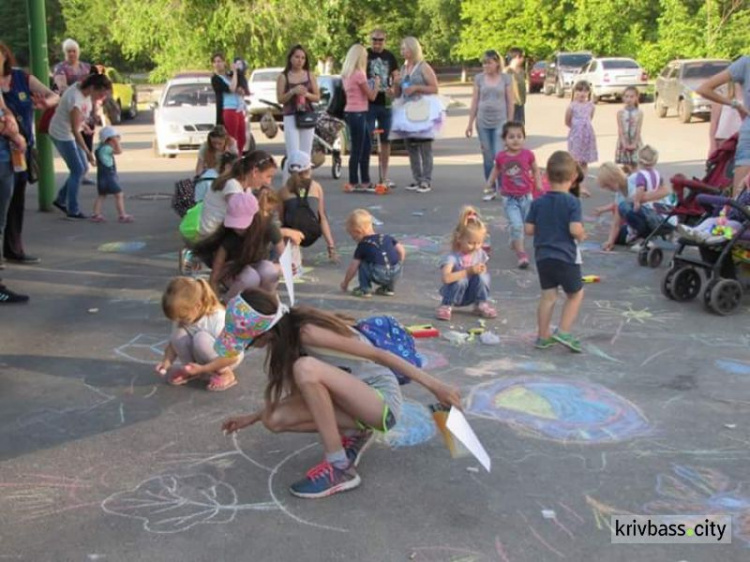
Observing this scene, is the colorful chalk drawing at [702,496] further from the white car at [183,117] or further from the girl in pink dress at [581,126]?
the white car at [183,117]

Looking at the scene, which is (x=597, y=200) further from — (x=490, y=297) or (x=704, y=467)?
(x=704, y=467)

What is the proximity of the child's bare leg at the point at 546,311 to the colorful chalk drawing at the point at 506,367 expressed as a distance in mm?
334

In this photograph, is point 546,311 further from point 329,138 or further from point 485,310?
point 329,138

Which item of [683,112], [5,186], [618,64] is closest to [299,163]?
[5,186]

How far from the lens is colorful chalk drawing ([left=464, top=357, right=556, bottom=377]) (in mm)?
5359

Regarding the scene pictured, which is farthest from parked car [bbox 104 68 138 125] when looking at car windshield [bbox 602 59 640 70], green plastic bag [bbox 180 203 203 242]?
green plastic bag [bbox 180 203 203 242]

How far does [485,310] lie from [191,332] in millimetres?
2320

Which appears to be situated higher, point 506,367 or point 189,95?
point 189,95

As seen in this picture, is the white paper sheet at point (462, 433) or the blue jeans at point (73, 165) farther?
the blue jeans at point (73, 165)

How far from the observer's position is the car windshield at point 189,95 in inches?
710

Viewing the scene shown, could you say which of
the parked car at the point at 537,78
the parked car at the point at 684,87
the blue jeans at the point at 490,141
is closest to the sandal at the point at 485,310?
the blue jeans at the point at 490,141

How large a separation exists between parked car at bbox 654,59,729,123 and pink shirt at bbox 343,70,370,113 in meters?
15.2

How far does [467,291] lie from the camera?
6531 millimetres

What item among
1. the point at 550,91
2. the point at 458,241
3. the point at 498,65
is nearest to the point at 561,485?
the point at 458,241
